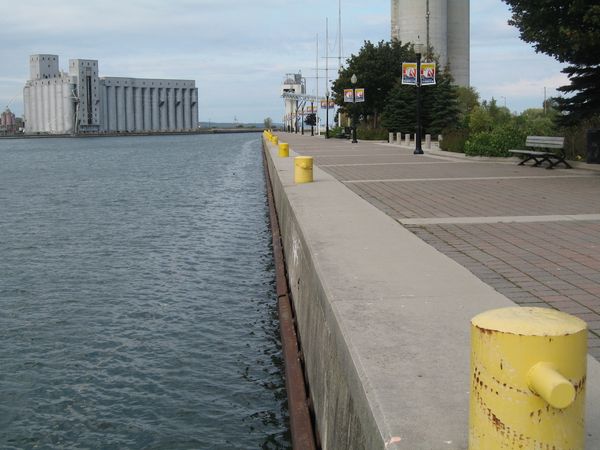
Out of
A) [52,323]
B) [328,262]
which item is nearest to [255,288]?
[52,323]

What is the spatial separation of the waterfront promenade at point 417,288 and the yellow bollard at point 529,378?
0.08 metres

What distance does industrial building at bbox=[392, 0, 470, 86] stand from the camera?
349 feet

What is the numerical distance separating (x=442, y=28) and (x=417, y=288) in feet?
351

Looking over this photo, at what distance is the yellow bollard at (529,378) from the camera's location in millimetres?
2695

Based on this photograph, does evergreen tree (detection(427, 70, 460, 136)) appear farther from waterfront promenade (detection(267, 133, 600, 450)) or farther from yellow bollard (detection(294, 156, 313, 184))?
waterfront promenade (detection(267, 133, 600, 450))

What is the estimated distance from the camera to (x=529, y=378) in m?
Answer: 2.72

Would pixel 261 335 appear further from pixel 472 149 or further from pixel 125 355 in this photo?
pixel 472 149

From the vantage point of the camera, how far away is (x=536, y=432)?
2781mm

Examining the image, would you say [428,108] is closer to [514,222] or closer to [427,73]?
[427,73]

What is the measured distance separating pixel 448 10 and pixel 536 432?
11727cm

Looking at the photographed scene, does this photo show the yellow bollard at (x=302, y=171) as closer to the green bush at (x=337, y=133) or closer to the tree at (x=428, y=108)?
the tree at (x=428, y=108)

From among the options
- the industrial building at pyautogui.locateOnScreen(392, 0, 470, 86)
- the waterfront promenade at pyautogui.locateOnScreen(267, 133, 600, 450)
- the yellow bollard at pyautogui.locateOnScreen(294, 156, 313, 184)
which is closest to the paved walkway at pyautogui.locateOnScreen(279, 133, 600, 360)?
the waterfront promenade at pyautogui.locateOnScreen(267, 133, 600, 450)

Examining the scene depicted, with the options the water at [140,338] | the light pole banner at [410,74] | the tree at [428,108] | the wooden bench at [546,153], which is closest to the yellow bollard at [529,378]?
the water at [140,338]

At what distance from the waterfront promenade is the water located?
3.06 ft
